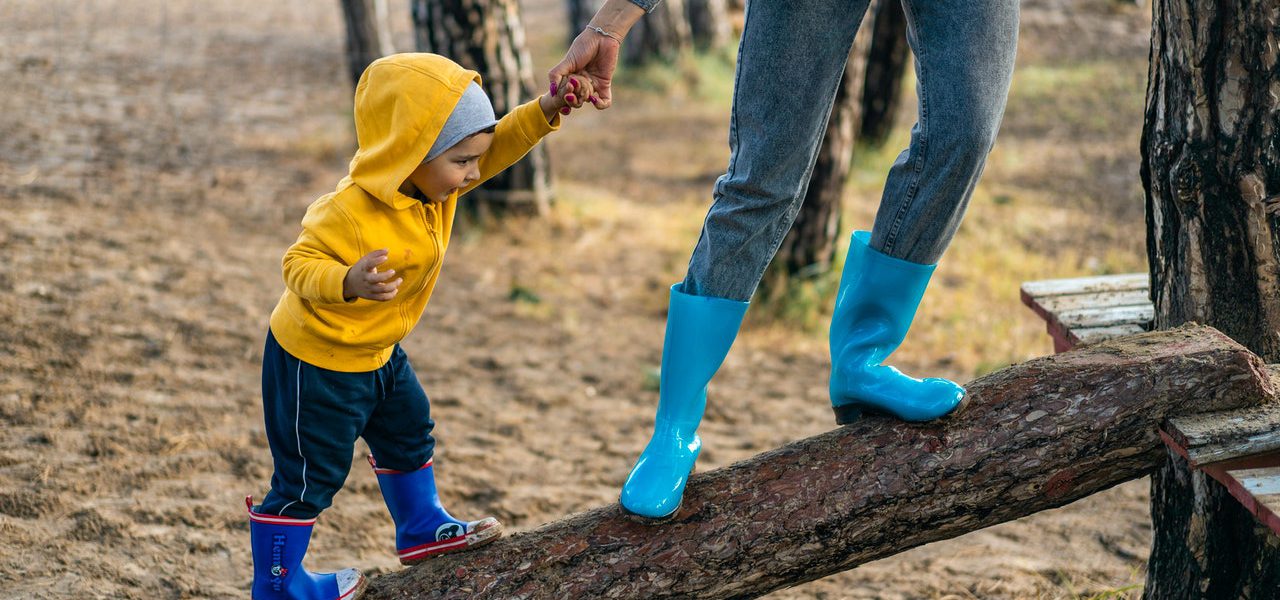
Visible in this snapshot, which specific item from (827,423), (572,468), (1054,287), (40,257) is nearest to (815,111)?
(1054,287)

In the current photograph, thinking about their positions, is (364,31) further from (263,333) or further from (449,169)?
(449,169)

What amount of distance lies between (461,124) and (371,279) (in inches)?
15.6

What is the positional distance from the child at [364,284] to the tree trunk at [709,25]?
9.10m

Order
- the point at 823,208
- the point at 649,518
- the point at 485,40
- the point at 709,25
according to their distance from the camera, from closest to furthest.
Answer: the point at 649,518 < the point at 823,208 < the point at 485,40 < the point at 709,25

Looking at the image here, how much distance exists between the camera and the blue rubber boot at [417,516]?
8.43ft

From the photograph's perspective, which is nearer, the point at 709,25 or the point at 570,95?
the point at 570,95

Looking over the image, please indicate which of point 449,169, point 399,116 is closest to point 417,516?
point 449,169

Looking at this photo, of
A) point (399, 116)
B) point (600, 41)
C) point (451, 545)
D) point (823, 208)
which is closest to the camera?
point (399, 116)

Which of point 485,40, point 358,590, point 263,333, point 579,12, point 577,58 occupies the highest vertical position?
point 577,58

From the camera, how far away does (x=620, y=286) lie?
6.04 m

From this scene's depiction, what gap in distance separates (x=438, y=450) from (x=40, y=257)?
238cm

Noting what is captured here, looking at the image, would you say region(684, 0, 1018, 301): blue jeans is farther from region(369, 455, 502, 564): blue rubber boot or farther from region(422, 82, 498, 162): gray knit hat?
region(369, 455, 502, 564): blue rubber boot

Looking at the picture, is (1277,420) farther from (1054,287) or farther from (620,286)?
(620,286)

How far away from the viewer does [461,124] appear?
228 centimetres
